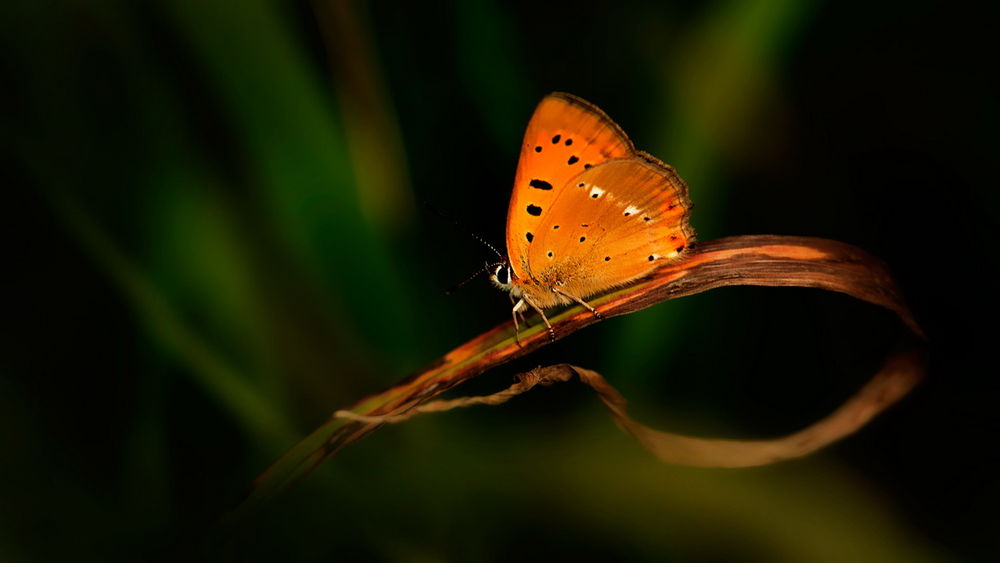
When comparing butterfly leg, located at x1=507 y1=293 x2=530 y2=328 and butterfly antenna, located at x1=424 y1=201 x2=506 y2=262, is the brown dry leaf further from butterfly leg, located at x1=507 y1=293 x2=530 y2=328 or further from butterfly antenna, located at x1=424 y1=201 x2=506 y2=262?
butterfly antenna, located at x1=424 y1=201 x2=506 y2=262

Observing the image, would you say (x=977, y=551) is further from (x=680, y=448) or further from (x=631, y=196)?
(x=631, y=196)

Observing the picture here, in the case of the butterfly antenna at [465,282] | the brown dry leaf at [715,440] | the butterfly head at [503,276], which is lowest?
the brown dry leaf at [715,440]

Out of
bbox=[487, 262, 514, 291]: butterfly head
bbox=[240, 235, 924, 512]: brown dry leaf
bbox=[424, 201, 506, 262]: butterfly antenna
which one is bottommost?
bbox=[240, 235, 924, 512]: brown dry leaf

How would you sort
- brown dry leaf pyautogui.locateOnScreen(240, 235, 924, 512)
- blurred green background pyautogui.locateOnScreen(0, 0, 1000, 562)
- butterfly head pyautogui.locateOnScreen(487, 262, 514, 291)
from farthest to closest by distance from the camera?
1. butterfly head pyautogui.locateOnScreen(487, 262, 514, 291)
2. blurred green background pyautogui.locateOnScreen(0, 0, 1000, 562)
3. brown dry leaf pyautogui.locateOnScreen(240, 235, 924, 512)

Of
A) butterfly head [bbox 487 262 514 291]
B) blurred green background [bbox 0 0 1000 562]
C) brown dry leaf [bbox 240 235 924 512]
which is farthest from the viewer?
butterfly head [bbox 487 262 514 291]

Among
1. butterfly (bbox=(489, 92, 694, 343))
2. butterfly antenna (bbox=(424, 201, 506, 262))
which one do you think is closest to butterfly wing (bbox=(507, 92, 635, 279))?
butterfly (bbox=(489, 92, 694, 343))

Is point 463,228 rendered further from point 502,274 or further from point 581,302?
point 581,302

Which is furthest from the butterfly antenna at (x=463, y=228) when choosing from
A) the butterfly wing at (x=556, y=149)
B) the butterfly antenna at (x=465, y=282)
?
the butterfly wing at (x=556, y=149)

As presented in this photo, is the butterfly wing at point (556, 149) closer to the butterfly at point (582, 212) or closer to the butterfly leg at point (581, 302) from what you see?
the butterfly at point (582, 212)
